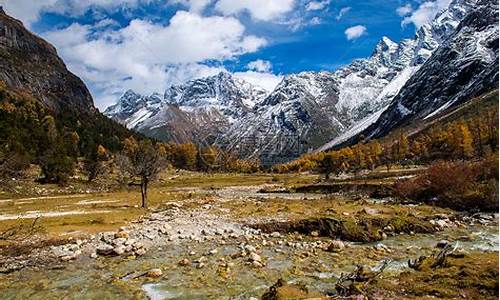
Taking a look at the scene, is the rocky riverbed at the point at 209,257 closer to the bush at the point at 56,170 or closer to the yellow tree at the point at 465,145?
the bush at the point at 56,170

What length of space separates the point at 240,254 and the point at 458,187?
4070cm

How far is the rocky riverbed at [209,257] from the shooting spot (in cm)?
2309

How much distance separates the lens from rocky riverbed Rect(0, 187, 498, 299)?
2309 cm

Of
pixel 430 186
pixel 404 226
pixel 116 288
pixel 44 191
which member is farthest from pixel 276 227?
pixel 44 191

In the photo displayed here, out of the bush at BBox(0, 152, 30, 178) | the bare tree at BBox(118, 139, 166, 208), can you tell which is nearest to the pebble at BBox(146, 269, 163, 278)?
the bush at BBox(0, 152, 30, 178)

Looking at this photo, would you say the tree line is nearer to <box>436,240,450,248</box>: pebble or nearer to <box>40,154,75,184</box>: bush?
<box>40,154,75,184</box>: bush

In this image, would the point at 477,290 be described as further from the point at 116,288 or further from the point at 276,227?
the point at 276,227

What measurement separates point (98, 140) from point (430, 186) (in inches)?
6101

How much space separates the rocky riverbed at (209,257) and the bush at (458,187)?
8.18 m

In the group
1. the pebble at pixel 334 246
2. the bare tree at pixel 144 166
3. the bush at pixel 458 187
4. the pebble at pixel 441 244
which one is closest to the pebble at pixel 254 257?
the pebble at pixel 334 246

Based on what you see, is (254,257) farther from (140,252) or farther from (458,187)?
(458,187)


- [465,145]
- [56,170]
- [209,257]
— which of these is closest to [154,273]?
[209,257]

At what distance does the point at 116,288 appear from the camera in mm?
23031

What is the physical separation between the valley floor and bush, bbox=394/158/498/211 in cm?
506
